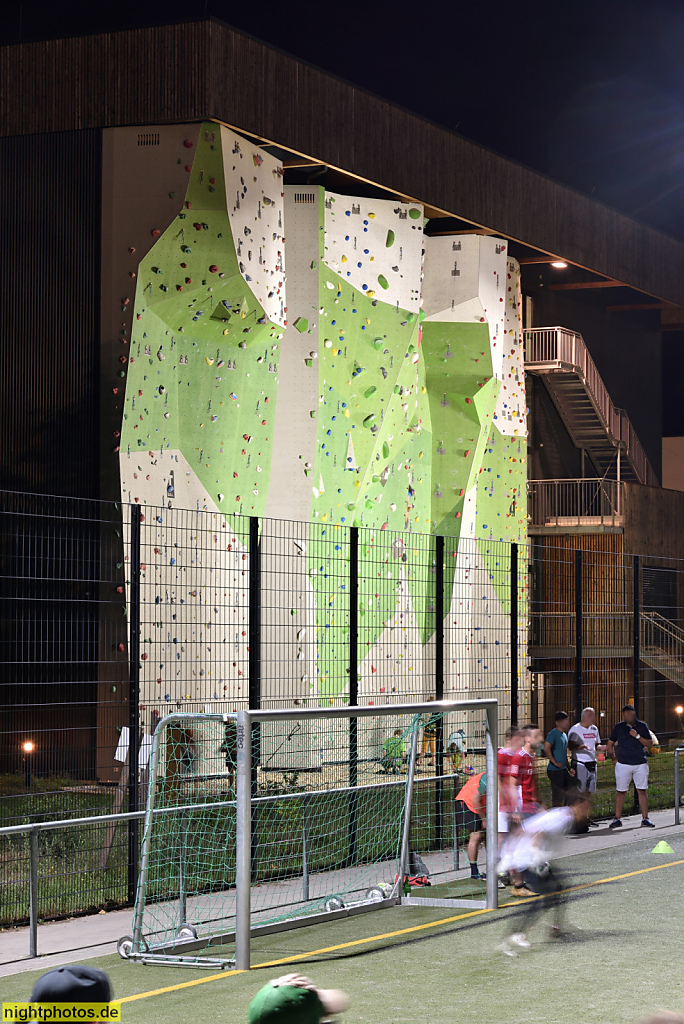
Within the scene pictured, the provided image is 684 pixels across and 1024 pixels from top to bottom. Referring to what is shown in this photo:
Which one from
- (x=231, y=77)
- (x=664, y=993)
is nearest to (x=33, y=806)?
(x=664, y=993)

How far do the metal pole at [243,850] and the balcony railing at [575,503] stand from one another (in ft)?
83.9

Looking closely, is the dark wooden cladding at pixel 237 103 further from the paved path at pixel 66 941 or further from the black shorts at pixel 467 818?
the paved path at pixel 66 941

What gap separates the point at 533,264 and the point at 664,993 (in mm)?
27617

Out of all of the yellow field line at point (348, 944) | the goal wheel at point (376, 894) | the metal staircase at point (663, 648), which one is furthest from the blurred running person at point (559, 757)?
the metal staircase at point (663, 648)

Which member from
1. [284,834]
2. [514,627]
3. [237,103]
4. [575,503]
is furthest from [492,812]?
[575,503]

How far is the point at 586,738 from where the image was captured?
18703 millimetres

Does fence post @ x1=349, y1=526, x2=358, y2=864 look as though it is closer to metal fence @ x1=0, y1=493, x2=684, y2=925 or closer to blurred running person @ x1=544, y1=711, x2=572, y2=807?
metal fence @ x1=0, y1=493, x2=684, y2=925

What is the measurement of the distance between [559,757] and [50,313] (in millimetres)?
11645

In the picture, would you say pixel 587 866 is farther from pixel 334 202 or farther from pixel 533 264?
pixel 533 264

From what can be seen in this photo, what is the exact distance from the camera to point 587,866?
1500 centimetres

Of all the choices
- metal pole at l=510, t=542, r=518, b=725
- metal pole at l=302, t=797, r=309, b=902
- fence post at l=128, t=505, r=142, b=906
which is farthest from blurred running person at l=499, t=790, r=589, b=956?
metal pole at l=510, t=542, r=518, b=725

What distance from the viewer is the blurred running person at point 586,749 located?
60.0 ft

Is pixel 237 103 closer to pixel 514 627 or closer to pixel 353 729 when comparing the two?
pixel 514 627

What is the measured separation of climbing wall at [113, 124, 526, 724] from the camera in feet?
72.0
